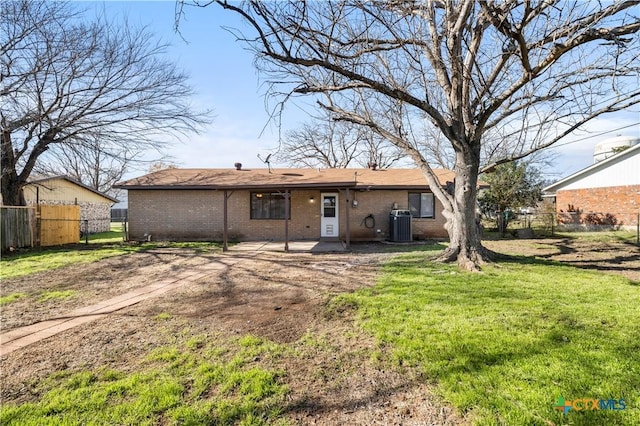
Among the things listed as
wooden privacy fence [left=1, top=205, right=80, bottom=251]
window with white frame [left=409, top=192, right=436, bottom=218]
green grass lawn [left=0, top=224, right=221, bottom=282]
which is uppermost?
window with white frame [left=409, top=192, right=436, bottom=218]

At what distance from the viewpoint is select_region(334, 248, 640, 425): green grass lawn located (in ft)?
7.79

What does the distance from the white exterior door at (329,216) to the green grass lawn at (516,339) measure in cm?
764

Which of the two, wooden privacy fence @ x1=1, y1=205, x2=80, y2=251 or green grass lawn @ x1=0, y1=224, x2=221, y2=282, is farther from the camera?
wooden privacy fence @ x1=1, y1=205, x2=80, y2=251

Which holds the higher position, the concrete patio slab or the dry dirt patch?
the concrete patio slab

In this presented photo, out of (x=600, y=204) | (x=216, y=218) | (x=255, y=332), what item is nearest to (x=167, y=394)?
(x=255, y=332)

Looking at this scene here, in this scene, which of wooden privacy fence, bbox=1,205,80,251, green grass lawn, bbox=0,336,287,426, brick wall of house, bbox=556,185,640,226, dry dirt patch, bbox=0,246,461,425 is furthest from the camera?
brick wall of house, bbox=556,185,640,226

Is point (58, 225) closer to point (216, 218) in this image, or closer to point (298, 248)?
point (216, 218)

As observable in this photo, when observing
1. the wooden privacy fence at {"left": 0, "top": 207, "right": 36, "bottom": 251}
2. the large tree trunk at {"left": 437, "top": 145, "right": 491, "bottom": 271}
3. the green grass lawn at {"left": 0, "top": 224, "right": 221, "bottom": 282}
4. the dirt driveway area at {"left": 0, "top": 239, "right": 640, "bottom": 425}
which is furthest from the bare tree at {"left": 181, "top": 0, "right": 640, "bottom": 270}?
the wooden privacy fence at {"left": 0, "top": 207, "right": 36, "bottom": 251}

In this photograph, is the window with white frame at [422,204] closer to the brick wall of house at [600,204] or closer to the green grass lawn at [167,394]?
the brick wall of house at [600,204]

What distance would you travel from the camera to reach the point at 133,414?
232 cm

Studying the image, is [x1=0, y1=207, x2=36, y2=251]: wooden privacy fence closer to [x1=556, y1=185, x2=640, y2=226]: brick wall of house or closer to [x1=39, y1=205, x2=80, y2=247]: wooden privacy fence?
[x1=39, y1=205, x2=80, y2=247]: wooden privacy fence

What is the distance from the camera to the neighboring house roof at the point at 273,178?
13.1 meters

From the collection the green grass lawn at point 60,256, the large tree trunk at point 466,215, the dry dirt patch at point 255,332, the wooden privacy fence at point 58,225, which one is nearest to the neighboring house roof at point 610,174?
the large tree trunk at point 466,215

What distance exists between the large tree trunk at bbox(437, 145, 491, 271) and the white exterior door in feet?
20.9
